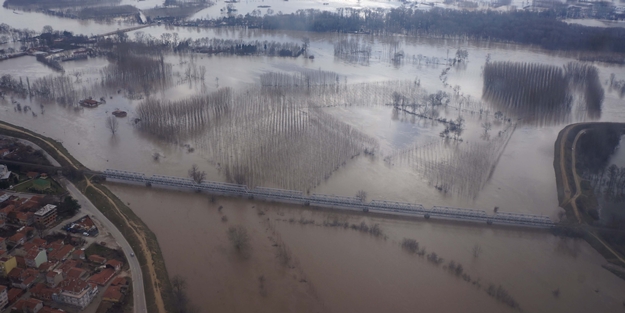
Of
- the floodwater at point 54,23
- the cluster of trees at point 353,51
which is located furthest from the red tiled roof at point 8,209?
the floodwater at point 54,23

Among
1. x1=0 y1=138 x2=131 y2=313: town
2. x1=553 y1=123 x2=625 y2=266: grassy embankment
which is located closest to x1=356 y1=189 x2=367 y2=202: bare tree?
x1=553 y1=123 x2=625 y2=266: grassy embankment

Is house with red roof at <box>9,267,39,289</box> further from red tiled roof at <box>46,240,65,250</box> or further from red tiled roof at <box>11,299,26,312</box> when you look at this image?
red tiled roof at <box>46,240,65,250</box>

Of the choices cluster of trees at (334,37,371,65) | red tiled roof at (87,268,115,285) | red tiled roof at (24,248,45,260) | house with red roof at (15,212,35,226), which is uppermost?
cluster of trees at (334,37,371,65)

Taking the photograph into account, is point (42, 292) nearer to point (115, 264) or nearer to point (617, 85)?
point (115, 264)

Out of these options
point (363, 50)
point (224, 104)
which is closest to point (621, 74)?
point (363, 50)

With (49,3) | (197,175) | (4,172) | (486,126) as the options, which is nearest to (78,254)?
(197,175)

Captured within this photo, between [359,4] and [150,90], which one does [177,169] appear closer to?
[150,90]

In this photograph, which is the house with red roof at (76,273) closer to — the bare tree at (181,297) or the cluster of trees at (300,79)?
the bare tree at (181,297)
